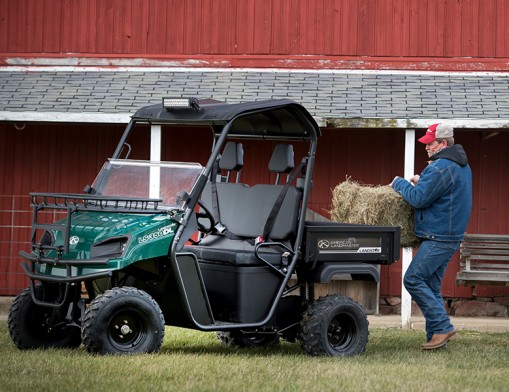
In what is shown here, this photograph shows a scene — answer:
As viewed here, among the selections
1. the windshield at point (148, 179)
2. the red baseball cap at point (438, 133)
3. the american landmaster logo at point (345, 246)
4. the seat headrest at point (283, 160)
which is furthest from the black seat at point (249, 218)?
the red baseball cap at point (438, 133)

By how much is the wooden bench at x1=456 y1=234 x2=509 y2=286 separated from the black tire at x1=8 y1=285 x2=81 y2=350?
6.40 m

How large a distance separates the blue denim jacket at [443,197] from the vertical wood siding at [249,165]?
625cm

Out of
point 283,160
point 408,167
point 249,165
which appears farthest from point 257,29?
point 283,160

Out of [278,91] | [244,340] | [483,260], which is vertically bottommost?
[244,340]

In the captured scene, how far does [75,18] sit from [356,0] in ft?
13.8

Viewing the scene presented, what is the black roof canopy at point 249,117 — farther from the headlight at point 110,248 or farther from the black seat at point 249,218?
the headlight at point 110,248

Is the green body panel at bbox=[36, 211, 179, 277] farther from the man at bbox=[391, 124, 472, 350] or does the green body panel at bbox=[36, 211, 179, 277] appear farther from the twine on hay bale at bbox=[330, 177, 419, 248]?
the man at bbox=[391, 124, 472, 350]

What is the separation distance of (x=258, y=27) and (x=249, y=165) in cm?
206

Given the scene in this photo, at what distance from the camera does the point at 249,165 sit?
16.6m

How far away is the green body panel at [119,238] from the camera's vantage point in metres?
8.52

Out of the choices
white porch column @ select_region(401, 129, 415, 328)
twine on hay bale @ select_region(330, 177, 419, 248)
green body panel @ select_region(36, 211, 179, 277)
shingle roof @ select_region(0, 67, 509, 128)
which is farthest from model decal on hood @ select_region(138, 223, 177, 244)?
white porch column @ select_region(401, 129, 415, 328)

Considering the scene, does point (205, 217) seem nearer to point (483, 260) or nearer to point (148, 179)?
point (148, 179)

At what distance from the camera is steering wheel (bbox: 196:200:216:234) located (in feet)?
30.2

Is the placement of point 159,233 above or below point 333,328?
above
